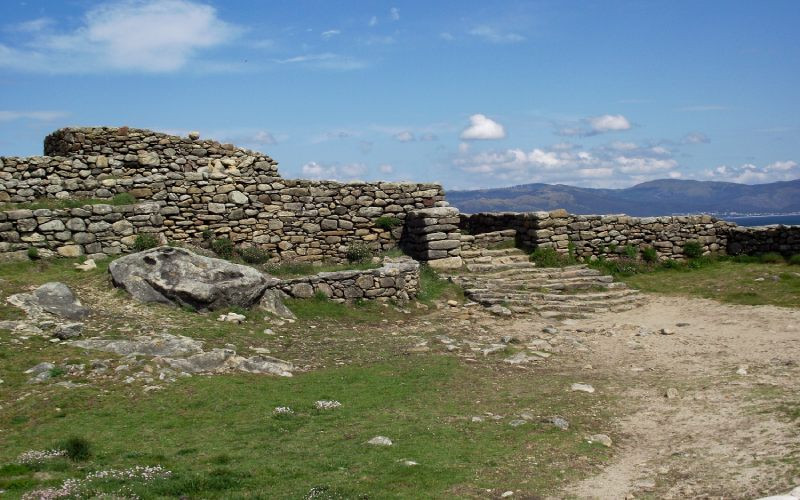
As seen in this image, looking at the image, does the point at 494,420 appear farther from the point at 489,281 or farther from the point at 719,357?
the point at 489,281

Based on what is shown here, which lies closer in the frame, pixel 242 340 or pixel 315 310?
pixel 242 340

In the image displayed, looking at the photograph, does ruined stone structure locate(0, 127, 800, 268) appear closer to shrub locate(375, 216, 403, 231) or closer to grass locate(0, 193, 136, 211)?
shrub locate(375, 216, 403, 231)

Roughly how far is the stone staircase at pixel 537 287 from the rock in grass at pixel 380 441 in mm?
Result: 10015

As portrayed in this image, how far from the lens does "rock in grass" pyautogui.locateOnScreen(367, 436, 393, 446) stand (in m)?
9.05

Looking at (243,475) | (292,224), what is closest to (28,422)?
(243,475)

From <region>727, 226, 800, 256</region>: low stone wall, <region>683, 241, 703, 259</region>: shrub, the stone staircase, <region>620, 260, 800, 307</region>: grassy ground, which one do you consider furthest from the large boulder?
<region>727, 226, 800, 256</region>: low stone wall

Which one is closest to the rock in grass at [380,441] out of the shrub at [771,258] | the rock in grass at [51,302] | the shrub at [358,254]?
Answer: the rock in grass at [51,302]

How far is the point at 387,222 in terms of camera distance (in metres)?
22.6

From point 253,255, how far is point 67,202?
5.34 m

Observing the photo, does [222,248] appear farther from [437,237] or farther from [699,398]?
[699,398]

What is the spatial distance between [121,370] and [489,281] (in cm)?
1218

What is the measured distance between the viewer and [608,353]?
14.8m

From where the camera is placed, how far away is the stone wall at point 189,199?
1812 centimetres

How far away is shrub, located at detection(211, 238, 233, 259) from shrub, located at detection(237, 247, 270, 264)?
36cm
